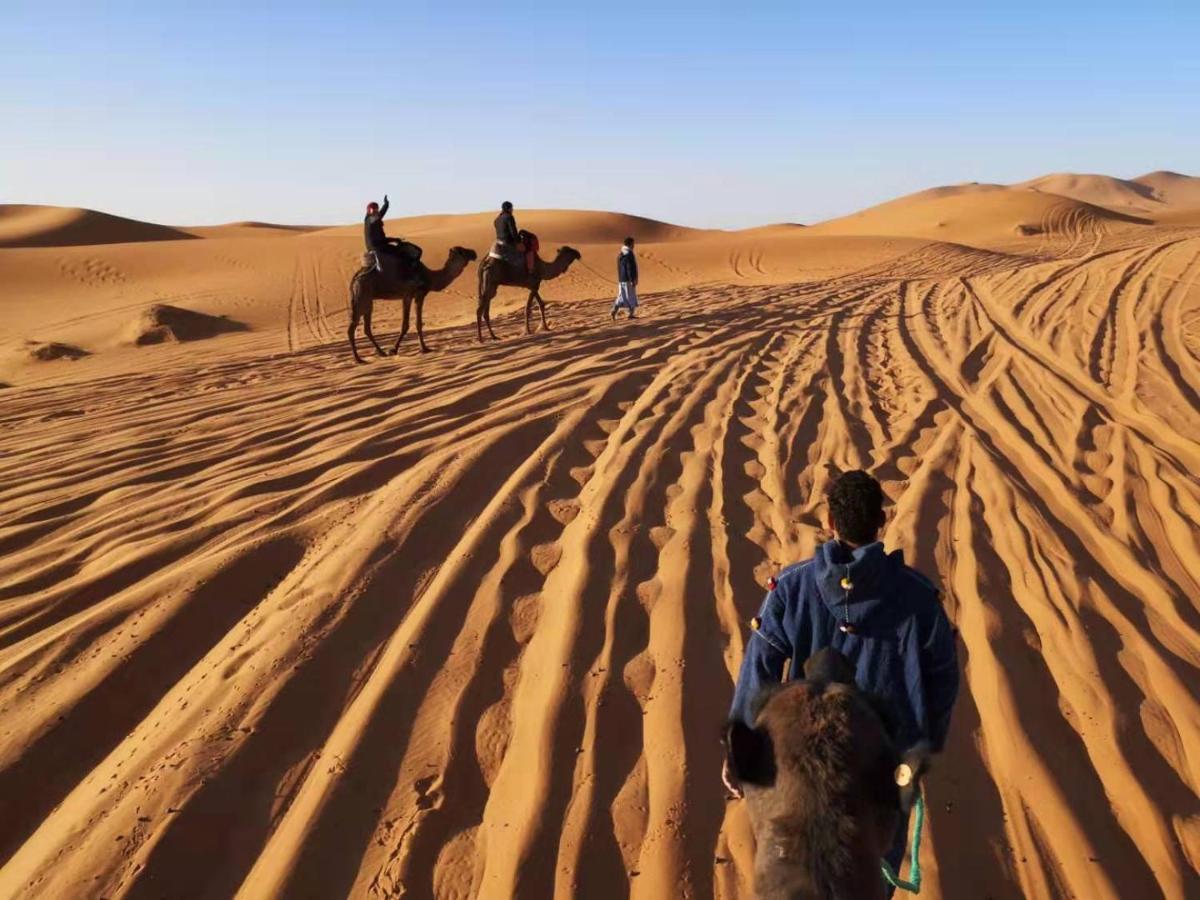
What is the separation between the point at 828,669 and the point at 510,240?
14.3 metres

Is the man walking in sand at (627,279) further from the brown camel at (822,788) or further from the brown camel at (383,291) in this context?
the brown camel at (822,788)

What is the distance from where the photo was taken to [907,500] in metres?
6.05

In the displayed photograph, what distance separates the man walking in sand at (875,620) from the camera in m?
2.17

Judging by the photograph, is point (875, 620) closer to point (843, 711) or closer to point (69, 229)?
point (843, 711)

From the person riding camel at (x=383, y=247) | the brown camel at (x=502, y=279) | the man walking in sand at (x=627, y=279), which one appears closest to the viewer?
the person riding camel at (x=383, y=247)

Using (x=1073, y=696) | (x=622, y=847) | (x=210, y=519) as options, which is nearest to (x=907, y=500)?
(x=1073, y=696)

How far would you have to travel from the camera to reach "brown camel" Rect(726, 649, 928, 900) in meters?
1.45

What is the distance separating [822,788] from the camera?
4.87ft

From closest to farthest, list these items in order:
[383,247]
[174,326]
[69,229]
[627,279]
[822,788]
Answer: [822,788], [383,247], [627,279], [174,326], [69,229]

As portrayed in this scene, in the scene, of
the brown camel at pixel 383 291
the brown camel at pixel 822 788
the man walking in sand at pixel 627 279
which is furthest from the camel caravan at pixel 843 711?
the man walking in sand at pixel 627 279

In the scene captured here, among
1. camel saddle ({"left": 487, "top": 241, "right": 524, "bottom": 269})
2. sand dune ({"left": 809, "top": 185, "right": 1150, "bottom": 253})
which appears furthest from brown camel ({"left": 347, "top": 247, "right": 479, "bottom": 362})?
sand dune ({"left": 809, "top": 185, "right": 1150, "bottom": 253})

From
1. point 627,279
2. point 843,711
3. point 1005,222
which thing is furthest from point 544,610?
point 1005,222

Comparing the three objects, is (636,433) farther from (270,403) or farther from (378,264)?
(378,264)

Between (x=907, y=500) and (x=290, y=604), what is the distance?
400cm
